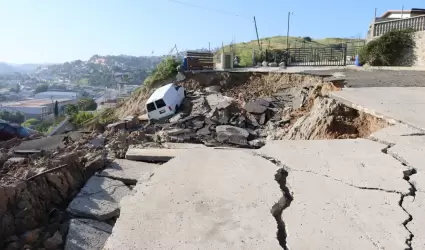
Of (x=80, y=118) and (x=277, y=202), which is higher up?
(x=277, y=202)

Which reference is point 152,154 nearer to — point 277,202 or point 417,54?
point 277,202

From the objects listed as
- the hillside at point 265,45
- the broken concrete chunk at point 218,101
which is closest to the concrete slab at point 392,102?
the broken concrete chunk at point 218,101

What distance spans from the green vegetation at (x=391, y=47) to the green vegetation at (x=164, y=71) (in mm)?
11330

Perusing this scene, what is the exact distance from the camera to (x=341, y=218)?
274 centimetres

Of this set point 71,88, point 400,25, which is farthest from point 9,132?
point 71,88

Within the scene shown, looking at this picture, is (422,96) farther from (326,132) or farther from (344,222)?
(344,222)

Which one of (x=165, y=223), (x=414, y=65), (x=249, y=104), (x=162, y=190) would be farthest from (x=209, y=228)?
(x=414, y=65)

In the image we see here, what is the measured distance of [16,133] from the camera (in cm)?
1335

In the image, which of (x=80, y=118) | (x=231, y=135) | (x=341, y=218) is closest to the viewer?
(x=341, y=218)

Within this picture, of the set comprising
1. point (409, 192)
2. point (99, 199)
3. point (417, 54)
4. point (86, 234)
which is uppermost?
point (417, 54)

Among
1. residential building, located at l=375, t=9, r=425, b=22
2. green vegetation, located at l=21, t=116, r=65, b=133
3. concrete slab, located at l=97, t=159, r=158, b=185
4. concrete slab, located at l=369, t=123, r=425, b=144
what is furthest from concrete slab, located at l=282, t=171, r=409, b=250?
residential building, located at l=375, t=9, r=425, b=22

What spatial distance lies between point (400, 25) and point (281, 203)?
2174 cm

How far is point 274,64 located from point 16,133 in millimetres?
15867

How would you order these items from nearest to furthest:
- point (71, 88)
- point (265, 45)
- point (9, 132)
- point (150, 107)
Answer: point (9, 132) → point (150, 107) → point (265, 45) → point (71, 88)
